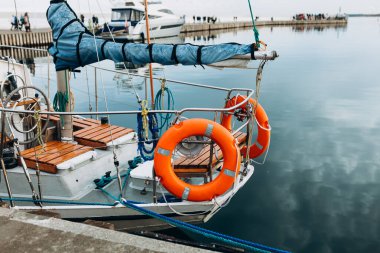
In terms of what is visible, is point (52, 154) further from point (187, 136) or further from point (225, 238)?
point (225, 238)

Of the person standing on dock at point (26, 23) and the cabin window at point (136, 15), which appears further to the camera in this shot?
the cabin window at point (136, 15)

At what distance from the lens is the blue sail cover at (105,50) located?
534cm

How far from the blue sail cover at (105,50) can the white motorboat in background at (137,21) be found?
22843 millimetres

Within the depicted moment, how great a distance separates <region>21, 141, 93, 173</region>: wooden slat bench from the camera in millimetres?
5616

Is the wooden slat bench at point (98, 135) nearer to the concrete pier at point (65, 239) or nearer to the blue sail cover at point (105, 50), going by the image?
the blue sail cover at point (105, 50)

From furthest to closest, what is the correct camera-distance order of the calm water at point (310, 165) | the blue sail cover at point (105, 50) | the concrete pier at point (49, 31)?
the concrete pier at point (49, 31), the calm water at point (310, 165), the blue sail cover at point (105, 50)

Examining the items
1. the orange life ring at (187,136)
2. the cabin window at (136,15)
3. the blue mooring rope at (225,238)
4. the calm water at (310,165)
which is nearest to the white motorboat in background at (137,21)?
the cabin window at (136,15)

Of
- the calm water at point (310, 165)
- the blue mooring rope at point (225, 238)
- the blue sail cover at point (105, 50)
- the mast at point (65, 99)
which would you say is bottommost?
the calm water at point (310, 165)

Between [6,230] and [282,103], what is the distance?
15066 millimetres

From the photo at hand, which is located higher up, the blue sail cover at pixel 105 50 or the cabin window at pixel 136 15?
the cabin window at pixel 136 15

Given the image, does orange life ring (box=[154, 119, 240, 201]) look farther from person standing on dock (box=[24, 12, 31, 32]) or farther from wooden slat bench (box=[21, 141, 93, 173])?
person standing on dock (box=[24, 12, 31, 32])

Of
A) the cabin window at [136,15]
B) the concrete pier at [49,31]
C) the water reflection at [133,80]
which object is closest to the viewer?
the water reflection at [133,80]

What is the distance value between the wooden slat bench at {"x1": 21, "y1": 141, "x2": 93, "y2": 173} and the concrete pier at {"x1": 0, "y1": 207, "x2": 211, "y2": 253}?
→ 7.33 ft

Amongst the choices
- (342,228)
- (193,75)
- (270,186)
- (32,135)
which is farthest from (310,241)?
(193,75)
